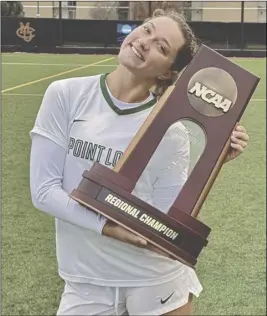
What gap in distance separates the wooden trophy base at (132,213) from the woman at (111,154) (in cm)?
6

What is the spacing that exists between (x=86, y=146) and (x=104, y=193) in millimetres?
126

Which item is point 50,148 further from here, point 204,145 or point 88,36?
point 88,36

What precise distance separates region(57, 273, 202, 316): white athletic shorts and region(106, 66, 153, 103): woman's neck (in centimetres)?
27

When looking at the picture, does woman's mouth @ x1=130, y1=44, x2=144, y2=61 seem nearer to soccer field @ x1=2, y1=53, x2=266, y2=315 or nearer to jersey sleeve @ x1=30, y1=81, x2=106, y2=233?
jersey sleeve @ x1=30, y1=81, x2=106, y2=233

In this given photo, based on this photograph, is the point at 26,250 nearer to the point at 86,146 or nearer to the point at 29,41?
the point at 86,146

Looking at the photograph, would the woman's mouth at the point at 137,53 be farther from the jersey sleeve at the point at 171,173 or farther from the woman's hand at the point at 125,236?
the woman's hand at the point at 125,236

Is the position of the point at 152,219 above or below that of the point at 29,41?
above

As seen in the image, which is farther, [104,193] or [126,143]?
[126,143]

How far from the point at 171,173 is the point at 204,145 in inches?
3.6

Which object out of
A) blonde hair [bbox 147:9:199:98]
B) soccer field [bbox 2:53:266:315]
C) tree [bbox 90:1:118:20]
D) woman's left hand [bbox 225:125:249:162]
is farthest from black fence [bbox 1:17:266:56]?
woman's left hand [bbox 225:125:249:162]

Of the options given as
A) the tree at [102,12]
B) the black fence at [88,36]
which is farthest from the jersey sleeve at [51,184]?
the tree at [102,12]

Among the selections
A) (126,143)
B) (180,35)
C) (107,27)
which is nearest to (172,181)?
(126,143)

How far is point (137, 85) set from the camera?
968 mm

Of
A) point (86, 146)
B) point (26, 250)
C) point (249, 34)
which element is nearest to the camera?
point (86, 146)
